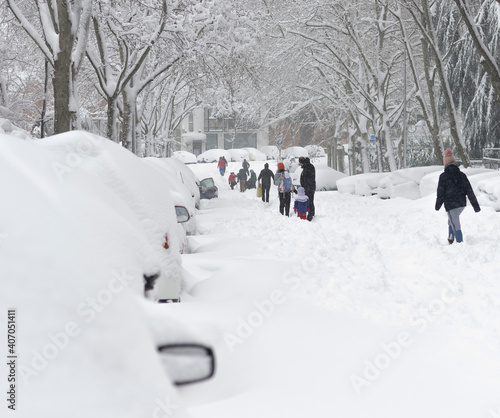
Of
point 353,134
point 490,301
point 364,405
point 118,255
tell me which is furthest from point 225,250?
point 353,134

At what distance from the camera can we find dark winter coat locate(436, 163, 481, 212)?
9.98 metres

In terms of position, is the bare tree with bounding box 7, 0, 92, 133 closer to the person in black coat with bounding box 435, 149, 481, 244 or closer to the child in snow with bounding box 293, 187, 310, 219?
the child in snow with bounding box 293, 187, 310, 219

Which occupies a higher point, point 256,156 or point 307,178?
point 256,156

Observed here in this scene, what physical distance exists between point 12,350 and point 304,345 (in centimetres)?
353

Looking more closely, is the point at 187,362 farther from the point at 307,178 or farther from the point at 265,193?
the point at 265,193

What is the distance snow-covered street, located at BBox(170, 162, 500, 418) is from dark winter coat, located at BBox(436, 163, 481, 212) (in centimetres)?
71

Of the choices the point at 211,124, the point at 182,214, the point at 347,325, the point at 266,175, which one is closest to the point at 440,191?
the point at 182,214

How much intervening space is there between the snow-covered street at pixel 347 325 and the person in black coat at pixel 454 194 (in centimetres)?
38

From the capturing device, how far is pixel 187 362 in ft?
6.80

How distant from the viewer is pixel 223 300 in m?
6.19

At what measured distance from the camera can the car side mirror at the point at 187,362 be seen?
2.04 meters

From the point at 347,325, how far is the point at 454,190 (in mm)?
5301

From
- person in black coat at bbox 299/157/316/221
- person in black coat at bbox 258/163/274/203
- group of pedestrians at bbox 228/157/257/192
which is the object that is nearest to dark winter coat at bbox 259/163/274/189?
person in black coat at bbox 258/163/274/203

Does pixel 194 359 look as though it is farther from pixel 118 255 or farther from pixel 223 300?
pixel 223 300
